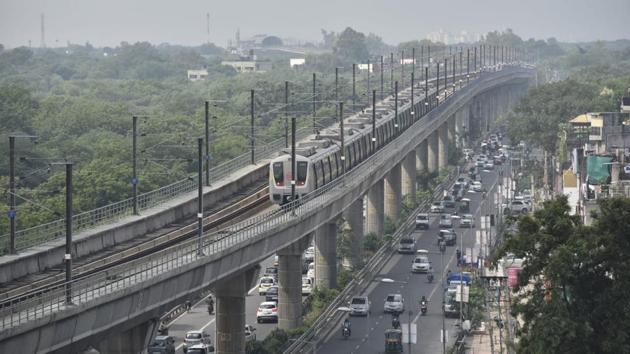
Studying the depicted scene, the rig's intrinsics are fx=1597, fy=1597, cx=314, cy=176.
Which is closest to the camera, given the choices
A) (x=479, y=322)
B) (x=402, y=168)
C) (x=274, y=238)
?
(x=274, y=238)

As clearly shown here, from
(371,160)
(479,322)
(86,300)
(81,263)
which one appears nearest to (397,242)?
(371,160)

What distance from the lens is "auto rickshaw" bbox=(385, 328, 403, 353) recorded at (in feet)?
244

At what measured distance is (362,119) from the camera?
120 metres

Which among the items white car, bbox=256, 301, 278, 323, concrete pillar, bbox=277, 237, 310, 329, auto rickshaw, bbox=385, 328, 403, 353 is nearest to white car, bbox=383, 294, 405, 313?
white car, bbox=256, 301, 278, 323

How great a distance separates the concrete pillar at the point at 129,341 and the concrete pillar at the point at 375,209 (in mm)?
58638

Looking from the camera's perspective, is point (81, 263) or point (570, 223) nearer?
point (570, 223)

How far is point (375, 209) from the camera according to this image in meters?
114

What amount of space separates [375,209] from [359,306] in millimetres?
29913

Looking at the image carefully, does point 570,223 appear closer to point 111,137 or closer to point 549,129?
point 111,137

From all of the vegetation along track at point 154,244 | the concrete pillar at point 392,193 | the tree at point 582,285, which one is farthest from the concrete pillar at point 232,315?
the concrete pillar at point 392,193

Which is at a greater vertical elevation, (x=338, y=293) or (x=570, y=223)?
(x=570, y=223)

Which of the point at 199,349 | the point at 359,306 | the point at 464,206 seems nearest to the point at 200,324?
the point at 359,306

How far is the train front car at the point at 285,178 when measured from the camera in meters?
80.6

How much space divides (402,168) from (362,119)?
756 inches
